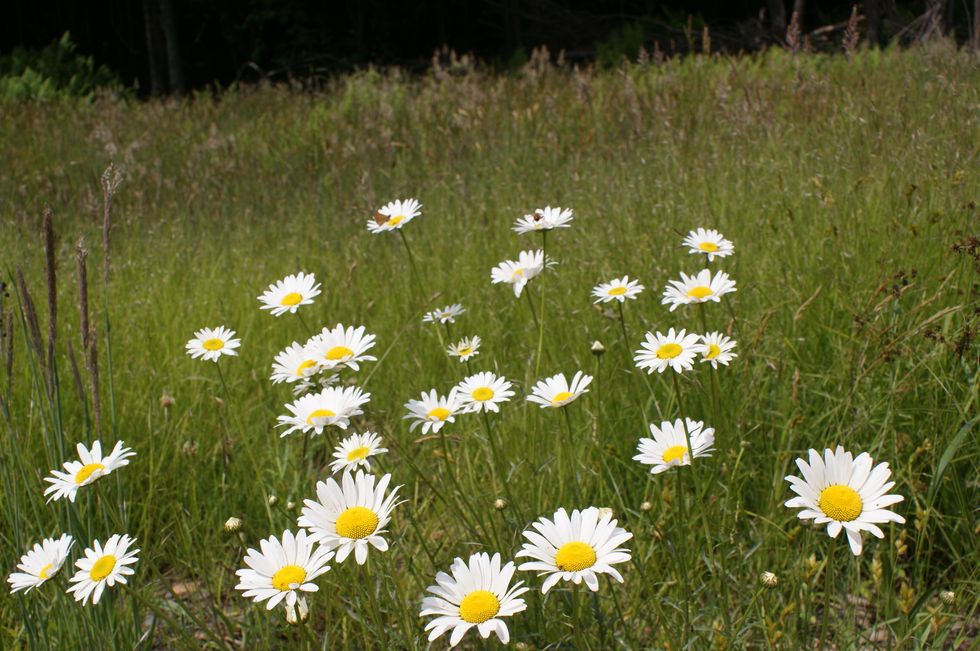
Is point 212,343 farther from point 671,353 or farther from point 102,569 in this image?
point 671,353

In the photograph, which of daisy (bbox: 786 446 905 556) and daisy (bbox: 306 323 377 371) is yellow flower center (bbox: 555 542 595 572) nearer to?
daisy (bbox: 786 446 905 556)

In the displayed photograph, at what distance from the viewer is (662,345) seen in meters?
1.35

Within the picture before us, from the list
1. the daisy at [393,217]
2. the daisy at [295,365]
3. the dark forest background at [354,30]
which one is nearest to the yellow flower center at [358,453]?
the daisy at [295,365]

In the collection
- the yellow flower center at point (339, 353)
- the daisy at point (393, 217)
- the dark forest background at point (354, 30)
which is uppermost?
Result: the dark forest background at point (354, 30)

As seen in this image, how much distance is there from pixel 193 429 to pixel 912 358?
1.92 metres

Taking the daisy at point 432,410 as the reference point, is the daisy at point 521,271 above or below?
above

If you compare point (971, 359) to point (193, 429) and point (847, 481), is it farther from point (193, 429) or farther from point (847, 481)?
point (193, 429)

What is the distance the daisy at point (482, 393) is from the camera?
136cm

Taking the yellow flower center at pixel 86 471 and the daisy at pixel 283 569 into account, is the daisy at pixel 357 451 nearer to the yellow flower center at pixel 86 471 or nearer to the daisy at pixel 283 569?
the daisy at pixel 283 569

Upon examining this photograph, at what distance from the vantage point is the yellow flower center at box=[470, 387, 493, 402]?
1394 mm

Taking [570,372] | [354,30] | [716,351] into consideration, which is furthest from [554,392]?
[354,30]

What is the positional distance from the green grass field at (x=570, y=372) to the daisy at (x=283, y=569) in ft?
0.30

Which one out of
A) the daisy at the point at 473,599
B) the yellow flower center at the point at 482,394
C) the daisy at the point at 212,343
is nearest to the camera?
the daisy at the point at 473,599

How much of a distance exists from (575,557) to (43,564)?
2.49 ft
